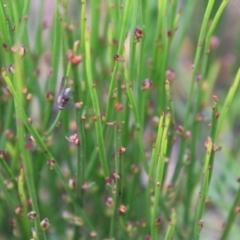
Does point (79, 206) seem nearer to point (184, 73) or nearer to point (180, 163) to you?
point (180, 163)

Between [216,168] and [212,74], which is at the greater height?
[212,74]

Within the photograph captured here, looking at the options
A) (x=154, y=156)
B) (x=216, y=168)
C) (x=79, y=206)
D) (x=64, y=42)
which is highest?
(x=64, y=42)

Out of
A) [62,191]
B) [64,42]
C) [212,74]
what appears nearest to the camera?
[64,42]

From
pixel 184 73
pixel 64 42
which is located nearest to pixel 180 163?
pixel 64 42

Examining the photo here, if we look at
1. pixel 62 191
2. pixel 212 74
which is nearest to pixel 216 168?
pixel 212 74

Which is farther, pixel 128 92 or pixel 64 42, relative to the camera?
pixel 64 42

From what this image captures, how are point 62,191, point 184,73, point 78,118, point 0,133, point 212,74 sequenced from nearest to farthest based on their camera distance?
1. point 78,118
2. point 0,133
3. point 62,191
4. point 212,74
5. point 184,73
